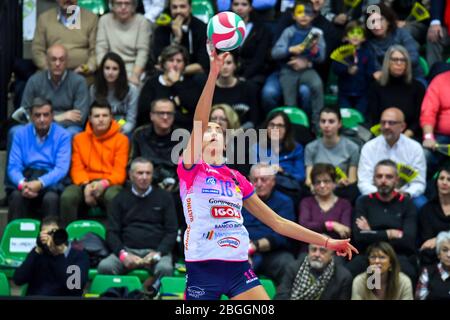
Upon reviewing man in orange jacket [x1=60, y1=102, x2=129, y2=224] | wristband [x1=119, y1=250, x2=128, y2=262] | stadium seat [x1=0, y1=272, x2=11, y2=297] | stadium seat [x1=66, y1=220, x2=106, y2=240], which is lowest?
stadium seat [x1=0, y1=272, x2=11, y2=297]

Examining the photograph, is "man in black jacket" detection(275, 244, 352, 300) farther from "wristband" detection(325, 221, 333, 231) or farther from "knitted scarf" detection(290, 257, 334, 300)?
"wristband" detection(325, 221, 333, 231)

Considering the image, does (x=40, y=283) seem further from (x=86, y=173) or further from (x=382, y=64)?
Answer: (x=382, y=64)

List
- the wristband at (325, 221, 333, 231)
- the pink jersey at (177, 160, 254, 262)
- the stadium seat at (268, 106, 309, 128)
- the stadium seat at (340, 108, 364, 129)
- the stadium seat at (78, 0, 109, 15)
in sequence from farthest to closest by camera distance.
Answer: the stadium seat at (78, 0, 109, 15) < the stadium seat at (340, 108, 364, 129) < the stadium seat at (268, 106, 309, 128) < the wristband at (325, 221, 333, 231) < the pink jersey at (177, 160, 254, 262)

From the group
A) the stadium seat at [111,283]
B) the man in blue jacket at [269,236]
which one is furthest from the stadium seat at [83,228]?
the man in blue jacket at [269,236]

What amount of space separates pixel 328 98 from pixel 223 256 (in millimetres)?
5509

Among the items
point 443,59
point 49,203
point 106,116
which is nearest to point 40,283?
point 49,203

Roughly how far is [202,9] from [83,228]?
11.7 ft

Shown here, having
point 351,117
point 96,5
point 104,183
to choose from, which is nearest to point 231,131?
point 104,183

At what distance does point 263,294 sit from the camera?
8.06 metres

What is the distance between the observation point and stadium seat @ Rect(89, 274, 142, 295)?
10727mm

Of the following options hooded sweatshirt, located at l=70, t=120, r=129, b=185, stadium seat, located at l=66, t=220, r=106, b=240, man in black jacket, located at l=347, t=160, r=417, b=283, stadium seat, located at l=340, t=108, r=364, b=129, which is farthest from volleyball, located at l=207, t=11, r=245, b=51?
stadium seat, located at l=340, t=108, r=364, b=129

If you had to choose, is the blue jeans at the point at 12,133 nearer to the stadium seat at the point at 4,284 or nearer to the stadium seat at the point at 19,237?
the stadium seat at the point at 19,237

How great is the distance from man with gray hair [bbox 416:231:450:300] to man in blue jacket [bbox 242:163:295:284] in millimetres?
1275

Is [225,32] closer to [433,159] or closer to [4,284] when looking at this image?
[4,284]
